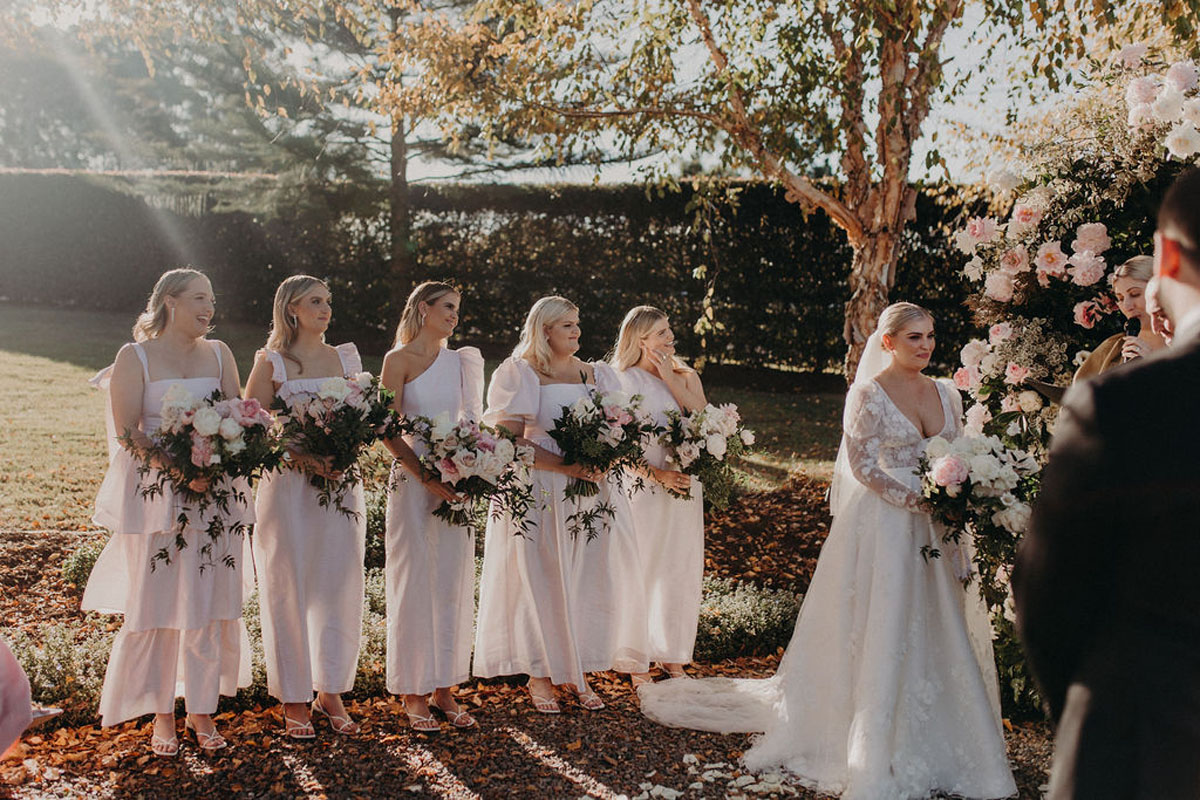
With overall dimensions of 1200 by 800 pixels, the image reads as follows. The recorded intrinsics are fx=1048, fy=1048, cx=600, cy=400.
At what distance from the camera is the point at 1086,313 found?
5891 millimetres

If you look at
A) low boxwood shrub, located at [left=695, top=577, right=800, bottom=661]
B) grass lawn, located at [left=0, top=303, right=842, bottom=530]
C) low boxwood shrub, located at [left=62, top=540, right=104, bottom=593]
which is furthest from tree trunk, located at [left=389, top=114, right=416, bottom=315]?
low boxwood shrub, located at [left=695, top=577, right=800, bottom=661]

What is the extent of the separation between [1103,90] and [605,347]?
9.70 metres

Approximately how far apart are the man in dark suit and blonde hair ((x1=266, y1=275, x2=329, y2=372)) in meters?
4.10

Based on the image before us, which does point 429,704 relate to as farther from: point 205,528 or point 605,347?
point 605,347

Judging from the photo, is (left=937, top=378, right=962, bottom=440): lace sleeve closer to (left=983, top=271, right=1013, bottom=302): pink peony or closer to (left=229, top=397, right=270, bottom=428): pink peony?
(left=983, top=271, right=1013, bottom=302): pink peony

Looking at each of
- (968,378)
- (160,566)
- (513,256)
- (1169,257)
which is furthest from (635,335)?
(513,256)

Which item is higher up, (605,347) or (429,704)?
(605,347)

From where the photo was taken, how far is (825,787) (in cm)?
477

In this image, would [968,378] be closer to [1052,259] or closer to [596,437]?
[1052,259]

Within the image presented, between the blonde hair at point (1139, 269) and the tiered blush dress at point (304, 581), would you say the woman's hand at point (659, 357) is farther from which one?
the blonde hair at point (1139, 269)

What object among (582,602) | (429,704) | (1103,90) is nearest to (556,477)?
(582,602)

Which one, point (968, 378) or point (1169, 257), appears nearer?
point (1169, 257)

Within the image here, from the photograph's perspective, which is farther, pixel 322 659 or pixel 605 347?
pixel 605 347

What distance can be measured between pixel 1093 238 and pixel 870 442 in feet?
6.52
